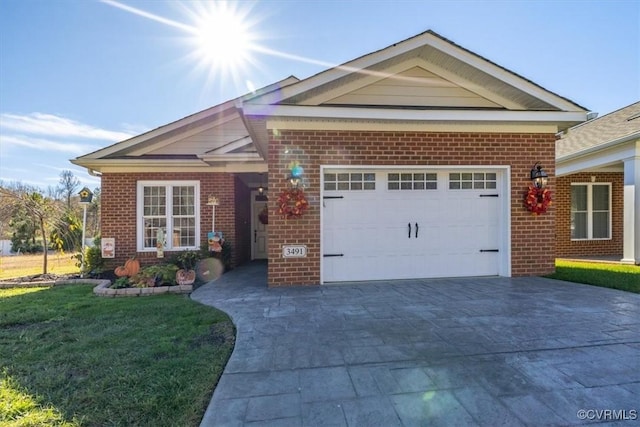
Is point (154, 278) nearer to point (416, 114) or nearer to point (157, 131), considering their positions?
point (157, 131)

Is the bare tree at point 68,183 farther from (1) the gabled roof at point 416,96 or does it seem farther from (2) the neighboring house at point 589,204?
(2) the neighboring house at point 589,204

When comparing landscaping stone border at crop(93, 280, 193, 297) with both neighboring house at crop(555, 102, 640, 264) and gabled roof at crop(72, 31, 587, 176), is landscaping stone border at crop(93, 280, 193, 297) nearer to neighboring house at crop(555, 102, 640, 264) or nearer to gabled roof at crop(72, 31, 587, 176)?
gabled roof at crop(72, 31, 587, 176)

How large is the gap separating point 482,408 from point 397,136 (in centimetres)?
493

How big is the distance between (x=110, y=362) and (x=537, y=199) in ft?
24.1

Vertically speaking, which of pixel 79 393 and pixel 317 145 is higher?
pixel 317 145

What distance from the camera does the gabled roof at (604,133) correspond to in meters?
8.84

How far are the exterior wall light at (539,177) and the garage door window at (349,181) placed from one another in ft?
10.6

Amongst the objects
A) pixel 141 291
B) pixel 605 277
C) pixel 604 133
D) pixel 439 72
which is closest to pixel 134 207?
pixel 141 291

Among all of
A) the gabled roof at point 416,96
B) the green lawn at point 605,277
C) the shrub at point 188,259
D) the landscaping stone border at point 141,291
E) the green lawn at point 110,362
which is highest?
the gabled roof at point 416,96

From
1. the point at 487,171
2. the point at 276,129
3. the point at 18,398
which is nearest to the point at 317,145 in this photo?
the point at 276,129

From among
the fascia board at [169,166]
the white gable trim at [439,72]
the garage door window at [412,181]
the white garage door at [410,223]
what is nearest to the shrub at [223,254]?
the fascia board at [169,166]

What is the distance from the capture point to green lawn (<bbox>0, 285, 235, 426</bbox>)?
2.22m

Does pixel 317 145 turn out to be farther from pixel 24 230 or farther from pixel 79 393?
pixel 24 230

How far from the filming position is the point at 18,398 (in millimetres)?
2414
